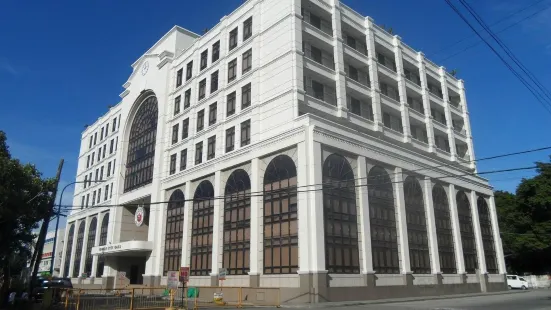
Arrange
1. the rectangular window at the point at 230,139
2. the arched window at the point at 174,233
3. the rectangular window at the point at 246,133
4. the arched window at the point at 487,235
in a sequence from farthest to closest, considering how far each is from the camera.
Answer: the arched window at the point at 487,235 → the arched window at the point at 174,233 → the rectangular window at the point at 230,139 → the rectangular window at the point at 246,133

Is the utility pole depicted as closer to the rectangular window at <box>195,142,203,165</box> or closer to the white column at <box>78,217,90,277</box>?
the rectangular window at <box>195,142,203,165</box>

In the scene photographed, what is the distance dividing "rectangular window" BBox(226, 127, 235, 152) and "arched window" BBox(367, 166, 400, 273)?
12897 mm

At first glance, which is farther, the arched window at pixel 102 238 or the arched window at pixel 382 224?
the arched window at pixel 102 238

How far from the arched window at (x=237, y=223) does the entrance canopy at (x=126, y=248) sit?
511 inches

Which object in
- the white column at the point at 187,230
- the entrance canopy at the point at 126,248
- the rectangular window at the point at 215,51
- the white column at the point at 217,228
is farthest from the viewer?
the entrance canopy at the point at 126,248

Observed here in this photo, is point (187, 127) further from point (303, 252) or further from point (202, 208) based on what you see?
point (303, 252)

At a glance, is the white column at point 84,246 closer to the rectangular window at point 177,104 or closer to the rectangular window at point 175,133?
the rectangular window at point 175,133

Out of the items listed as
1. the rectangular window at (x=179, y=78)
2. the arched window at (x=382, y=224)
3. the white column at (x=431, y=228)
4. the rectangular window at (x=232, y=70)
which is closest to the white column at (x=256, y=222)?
the arched window at (x=382, y=224)

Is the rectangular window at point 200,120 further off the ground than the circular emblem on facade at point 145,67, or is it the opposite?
the circular emblem on facade at point 145,67

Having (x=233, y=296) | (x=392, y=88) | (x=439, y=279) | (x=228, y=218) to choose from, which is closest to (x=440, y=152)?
(x=392, y=88)

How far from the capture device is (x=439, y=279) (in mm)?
39344

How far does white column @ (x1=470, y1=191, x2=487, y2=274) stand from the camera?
46594 mm

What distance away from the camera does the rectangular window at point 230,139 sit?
130 feet

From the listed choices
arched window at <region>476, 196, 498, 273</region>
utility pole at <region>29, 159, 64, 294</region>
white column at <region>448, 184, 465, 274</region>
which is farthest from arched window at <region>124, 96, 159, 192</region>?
arched window at <region>476, 196, 498, 273</region>
